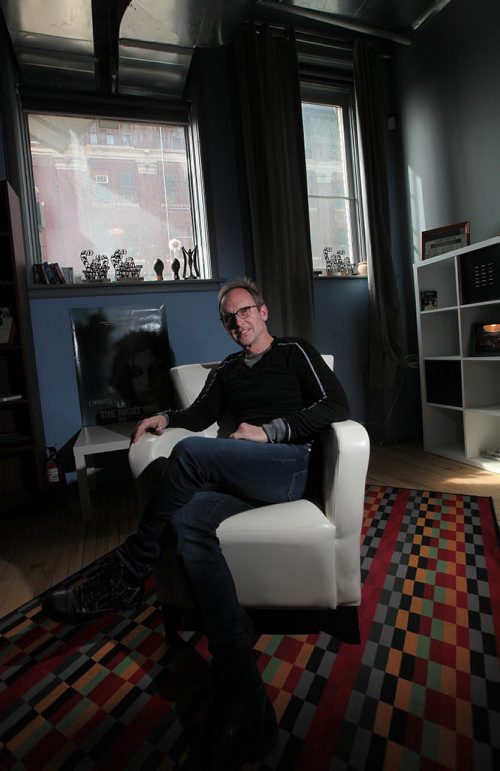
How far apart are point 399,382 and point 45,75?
127 inches

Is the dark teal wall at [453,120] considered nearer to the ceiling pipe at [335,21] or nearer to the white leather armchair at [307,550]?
the ceiling pipe at [335,21]

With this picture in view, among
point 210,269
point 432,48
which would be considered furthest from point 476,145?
point 210,269

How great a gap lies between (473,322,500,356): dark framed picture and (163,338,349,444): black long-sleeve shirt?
1542 mm

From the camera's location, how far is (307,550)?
3.68 feet

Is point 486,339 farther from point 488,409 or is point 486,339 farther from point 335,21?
point 335,21

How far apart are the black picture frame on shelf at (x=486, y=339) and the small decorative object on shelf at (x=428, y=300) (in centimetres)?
39

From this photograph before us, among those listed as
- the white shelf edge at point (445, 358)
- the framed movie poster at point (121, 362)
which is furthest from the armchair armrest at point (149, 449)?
the white shelf edge at point (445, 358)

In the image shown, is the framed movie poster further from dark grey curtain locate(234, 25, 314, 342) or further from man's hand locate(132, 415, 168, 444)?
man's hand locate(132, 415, 168, 444)

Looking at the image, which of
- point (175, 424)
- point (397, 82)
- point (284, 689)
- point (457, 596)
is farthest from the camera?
Answer: point (397, 82)

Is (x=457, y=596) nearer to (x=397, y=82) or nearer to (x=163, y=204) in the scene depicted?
(x=163, y=204)

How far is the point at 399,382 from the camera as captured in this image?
335 centimetres

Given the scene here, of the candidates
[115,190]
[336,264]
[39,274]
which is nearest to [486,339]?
[336,264]

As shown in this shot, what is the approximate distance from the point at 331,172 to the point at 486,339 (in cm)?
185

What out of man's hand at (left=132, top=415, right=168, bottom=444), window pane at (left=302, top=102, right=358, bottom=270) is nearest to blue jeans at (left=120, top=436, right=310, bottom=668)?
man's hand at (left=132, top=415, right=168, bottom=444)
